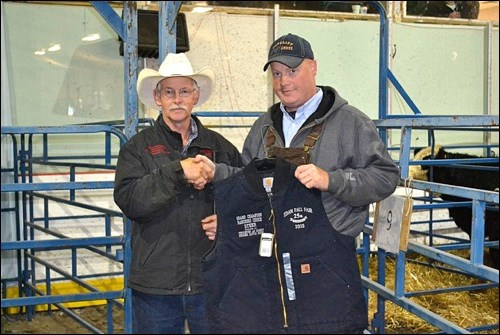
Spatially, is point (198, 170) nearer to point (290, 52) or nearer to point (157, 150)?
point (157, 150)

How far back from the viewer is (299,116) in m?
2.51

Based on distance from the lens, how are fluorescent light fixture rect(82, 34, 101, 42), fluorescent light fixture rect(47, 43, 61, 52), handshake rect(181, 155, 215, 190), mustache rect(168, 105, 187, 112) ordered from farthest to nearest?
fluorescent light fixture rect(82, 34, 101, 42) → fluorescent light fixture rect(47, 43, 61, 52) → mustache rect(168, 105, 187, 112) → handshake rect(181, 155, 215, 190)

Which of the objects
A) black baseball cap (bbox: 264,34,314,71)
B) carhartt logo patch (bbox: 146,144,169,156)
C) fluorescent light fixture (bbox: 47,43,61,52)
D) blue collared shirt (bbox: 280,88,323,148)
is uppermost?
fluorescent light fixture (bbox: 47,43,61,52)

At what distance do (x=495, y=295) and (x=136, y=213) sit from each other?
3.74 metres

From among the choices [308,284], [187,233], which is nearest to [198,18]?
[187,233]

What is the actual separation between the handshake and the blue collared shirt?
291 mm

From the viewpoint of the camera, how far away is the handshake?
2.39 metres

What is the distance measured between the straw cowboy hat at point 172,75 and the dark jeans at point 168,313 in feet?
2.63

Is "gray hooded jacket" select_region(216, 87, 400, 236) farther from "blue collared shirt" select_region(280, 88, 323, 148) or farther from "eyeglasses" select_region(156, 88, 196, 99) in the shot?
"eyeglasses" select_region(156, 88, 196, 99)

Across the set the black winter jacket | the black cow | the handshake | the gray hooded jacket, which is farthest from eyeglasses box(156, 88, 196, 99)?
Answer: the black cow

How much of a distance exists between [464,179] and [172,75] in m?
3.86

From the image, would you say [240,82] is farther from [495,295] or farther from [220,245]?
[220,245]

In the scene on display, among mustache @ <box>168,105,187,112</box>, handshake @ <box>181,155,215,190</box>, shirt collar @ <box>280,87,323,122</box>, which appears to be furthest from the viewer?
mustache @ <box>168,105,187,112</box>

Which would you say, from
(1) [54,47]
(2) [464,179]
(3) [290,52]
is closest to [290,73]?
(3) [290,52]
